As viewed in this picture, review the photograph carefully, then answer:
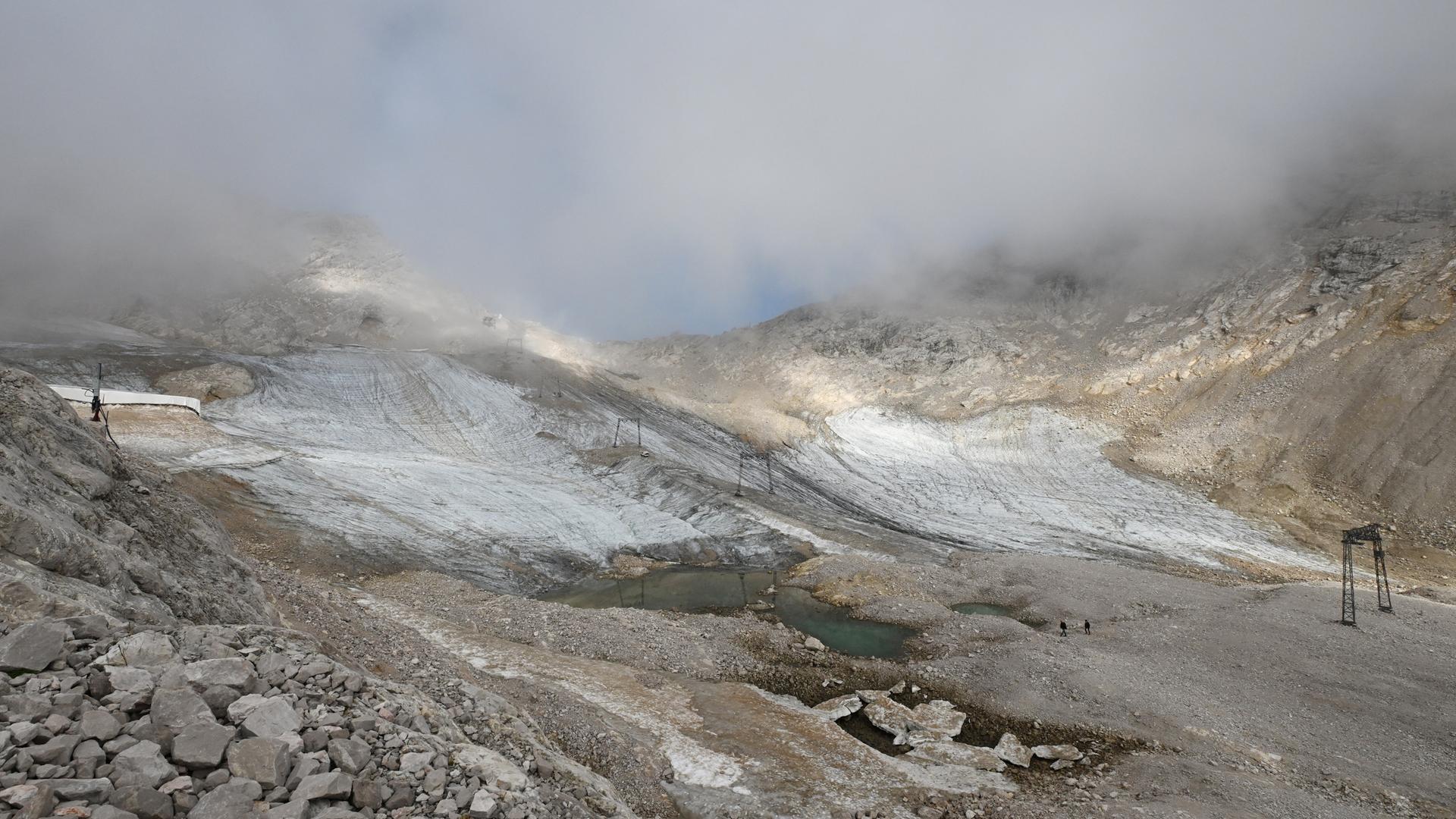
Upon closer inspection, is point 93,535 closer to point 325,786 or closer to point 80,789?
point 80,789

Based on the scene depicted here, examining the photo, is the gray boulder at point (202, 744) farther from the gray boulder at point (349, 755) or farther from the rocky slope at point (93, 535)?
the rocky slope at point (93, 535)

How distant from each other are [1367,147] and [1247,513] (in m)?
71.5

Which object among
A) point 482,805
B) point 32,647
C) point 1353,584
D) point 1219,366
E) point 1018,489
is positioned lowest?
point 1353,584

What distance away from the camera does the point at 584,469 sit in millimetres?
52531

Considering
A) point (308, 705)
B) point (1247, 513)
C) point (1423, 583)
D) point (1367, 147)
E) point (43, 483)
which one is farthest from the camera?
point (1367, 147)

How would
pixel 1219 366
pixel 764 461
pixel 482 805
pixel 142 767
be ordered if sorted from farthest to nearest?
1. pixel 1219 366
2. pixel 764 461
3. pixel 482 805
4. pixel 142 767

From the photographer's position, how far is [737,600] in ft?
104

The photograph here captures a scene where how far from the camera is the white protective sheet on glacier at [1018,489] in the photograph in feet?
149

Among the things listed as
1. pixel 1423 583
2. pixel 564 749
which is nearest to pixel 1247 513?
pixel 1423 583

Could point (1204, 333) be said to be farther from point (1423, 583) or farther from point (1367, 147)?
point (1367, 147)

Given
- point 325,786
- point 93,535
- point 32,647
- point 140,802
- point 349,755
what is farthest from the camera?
point 93,535

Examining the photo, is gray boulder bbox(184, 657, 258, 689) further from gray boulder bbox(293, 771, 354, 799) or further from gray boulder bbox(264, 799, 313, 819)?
gray boulder bbox(264, 799, 313, 819)

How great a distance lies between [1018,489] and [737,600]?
37888 mm

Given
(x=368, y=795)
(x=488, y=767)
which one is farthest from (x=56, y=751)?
(x=488, y=767)
